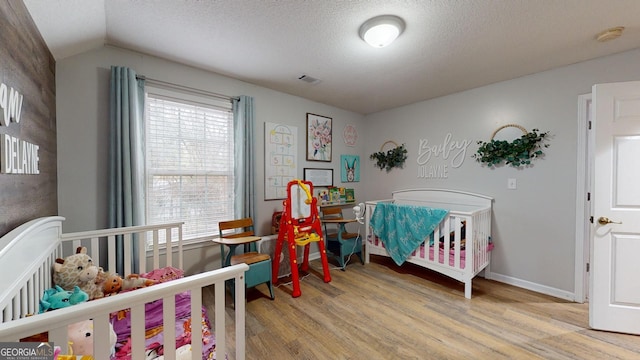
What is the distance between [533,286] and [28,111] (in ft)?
13.7

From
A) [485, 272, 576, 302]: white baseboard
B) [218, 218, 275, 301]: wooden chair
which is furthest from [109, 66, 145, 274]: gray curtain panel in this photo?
[485, 272, 576, 302]: white baseboard

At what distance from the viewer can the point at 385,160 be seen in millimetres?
3777

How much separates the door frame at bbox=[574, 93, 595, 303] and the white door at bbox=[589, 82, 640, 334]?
47 cm

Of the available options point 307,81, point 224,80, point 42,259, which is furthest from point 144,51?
point 42,259

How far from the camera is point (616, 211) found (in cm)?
183

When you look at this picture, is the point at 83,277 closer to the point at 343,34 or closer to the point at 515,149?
the point at 343,34

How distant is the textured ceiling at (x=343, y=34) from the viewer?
1520 mm

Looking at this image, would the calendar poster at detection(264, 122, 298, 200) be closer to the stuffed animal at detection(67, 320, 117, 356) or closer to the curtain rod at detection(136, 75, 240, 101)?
the curtain rod at detection(136, 75, 240, 101)

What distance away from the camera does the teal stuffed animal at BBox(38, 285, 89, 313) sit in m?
1.18

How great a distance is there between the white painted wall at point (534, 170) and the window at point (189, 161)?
2.65 m

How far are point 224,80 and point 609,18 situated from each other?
3079mm

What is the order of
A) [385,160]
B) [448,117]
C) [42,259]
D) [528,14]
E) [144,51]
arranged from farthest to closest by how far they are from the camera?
[385,160] → [448,117] → [144,51] → [528,14] → [42,259]

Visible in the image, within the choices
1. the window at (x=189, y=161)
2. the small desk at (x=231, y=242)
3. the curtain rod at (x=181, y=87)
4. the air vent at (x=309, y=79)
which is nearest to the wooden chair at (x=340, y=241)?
the small desk at (x=231, y=242)

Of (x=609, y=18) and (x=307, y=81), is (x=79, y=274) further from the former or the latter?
(x=609, y=18)
